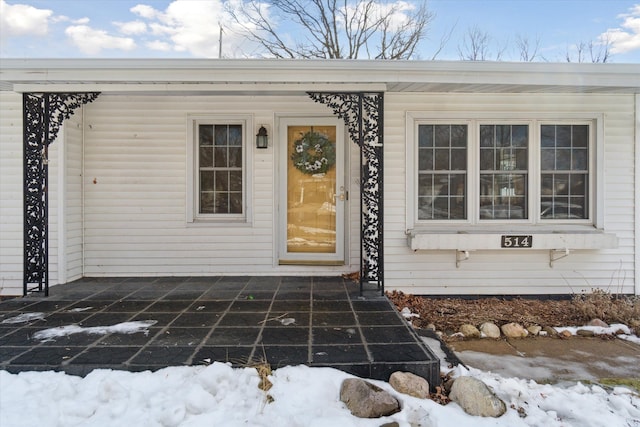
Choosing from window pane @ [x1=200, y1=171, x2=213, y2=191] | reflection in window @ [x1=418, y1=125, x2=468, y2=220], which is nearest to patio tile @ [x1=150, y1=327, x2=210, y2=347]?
window pane @ [x1=200, y1=171, x2=213, y2=191]

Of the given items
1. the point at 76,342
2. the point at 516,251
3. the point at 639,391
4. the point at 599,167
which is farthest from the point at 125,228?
the point at 599,167

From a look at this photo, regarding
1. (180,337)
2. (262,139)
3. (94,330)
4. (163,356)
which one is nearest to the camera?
(163,356)

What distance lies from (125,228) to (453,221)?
14.6ft

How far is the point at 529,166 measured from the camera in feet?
17.5

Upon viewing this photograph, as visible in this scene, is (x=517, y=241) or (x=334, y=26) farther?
(x=334, y=26)

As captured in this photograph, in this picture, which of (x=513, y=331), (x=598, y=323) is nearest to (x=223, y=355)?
(x=513, y=331)

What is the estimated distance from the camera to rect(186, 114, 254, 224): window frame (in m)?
5.57

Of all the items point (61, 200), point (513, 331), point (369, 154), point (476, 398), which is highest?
point (369, 154)

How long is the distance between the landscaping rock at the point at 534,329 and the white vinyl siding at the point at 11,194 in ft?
20.3

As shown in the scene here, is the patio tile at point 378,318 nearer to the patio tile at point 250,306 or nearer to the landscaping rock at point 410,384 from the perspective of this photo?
the landscaping rock at point 410,384

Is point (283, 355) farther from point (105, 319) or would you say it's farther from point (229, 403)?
point (105, 319)

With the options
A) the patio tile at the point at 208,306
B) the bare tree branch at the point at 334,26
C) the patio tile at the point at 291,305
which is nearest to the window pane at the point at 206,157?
the patio tile at the point at 208,306

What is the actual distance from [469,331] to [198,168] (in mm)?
4026

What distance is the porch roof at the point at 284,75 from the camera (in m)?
4.20
